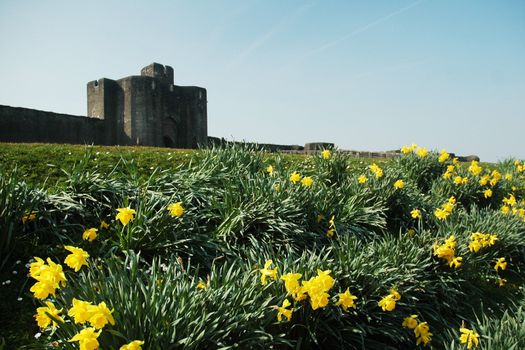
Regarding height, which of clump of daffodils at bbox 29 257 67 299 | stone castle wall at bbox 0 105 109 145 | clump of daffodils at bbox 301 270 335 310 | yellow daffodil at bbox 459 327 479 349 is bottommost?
yellow daffodil at bbox 459 327 479 349

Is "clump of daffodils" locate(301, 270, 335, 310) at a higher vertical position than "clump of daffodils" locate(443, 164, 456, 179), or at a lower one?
lower

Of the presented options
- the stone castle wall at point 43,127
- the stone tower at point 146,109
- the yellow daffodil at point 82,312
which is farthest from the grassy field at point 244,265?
the stone tower at point 146,109

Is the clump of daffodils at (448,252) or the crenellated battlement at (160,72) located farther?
the crenellated battlement at (160,72)

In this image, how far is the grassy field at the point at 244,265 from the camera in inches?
86.0

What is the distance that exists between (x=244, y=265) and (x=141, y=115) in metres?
23.5

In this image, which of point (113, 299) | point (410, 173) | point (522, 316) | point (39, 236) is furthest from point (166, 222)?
point (410, 173)

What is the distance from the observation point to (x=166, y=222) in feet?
12.7

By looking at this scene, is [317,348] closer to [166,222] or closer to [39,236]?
[166,222]

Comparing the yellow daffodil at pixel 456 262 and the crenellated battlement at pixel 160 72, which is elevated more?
the crenellated battlement at pixel 160 72

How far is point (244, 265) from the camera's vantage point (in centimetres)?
317

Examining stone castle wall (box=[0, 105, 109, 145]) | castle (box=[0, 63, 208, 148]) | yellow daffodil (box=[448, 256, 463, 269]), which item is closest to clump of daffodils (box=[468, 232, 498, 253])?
yellow daffodil (box=[448, 256, 463, 269])

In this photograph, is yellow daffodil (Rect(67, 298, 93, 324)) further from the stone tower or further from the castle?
the stone tower

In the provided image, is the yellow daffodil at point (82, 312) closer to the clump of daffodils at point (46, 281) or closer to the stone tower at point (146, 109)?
the clump of daffodils at point (46, 281)

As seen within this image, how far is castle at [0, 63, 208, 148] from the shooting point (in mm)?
22938
